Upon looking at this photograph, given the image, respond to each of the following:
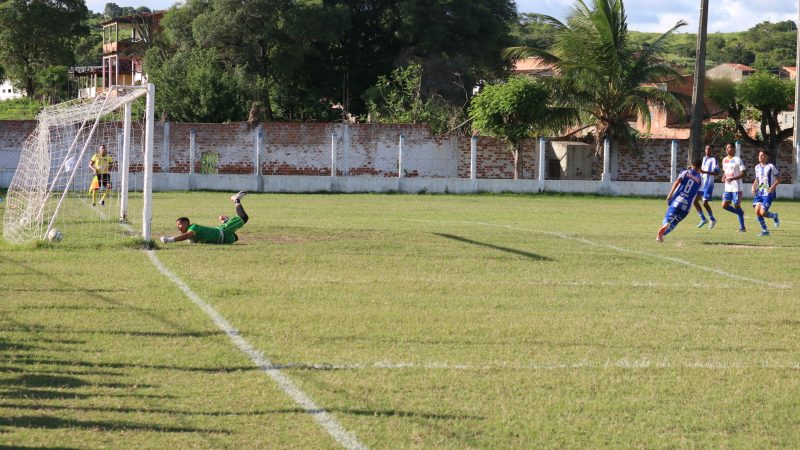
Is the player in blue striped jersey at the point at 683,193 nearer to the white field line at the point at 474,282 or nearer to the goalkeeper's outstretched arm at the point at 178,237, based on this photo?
the white field line at the point at 474,282

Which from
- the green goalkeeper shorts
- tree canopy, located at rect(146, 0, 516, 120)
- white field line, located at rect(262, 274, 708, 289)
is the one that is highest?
tree canopy, located at rect(146, 0, 516, 120)

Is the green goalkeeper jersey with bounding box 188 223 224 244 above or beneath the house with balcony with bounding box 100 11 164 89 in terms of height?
beneath

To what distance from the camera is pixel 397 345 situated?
29.0 ft

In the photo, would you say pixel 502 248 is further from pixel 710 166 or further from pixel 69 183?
pixel 710 166

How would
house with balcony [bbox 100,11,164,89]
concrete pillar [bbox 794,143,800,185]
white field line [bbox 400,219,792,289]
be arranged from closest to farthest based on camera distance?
white field line [bbox 400,219,792,289]
concrete pillar [bbox 794,143,800,185]
house with balcony [bbox 100,11,164,89]

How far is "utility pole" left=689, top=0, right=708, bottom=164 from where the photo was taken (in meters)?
35.6

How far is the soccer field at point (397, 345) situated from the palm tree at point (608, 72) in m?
20.7

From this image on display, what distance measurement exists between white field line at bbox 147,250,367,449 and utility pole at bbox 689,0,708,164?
2737 centimetres

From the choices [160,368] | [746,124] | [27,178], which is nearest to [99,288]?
[160,368]

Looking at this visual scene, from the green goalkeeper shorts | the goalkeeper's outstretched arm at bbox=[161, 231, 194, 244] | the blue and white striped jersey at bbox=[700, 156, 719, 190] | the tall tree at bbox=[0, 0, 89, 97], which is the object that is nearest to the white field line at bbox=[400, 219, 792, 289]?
the blue and white striped jersey at bbox=[700, 156, 719, 190]

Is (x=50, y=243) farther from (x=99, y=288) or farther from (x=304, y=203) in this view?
(x=304, y=203)

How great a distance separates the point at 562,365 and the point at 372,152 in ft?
98.6

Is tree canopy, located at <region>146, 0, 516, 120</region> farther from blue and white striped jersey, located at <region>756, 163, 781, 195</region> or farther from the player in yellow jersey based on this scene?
blue and white striped jersey, located at <region>756, 163, 781, 195</region>

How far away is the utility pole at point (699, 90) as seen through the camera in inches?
1403
